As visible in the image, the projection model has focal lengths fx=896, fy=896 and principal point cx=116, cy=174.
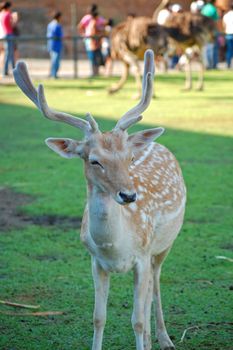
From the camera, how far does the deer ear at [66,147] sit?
5.30 meters

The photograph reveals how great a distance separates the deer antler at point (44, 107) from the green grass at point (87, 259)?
4.93 ft

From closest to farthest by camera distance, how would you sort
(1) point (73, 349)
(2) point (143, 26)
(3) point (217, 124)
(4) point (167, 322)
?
(1) point (73, 349) → (4) point (167, 322) → (3) point (217, 124) → (2) point (143, 26)

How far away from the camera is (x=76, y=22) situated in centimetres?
3944

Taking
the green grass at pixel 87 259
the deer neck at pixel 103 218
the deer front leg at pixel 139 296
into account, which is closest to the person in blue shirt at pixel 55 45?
the green grass at pixel 87 259

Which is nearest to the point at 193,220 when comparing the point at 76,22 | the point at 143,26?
the point at 143,26

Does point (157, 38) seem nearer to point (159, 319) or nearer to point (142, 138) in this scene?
point (159, 319)

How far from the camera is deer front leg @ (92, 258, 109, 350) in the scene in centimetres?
554

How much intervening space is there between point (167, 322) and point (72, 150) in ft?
5.39

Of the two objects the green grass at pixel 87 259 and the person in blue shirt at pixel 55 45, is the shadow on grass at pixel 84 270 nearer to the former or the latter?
the green grass at pixel 87 259

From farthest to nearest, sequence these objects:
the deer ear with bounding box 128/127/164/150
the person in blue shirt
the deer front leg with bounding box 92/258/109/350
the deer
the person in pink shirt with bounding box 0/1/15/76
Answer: the person in blue shirt < the person in pink shirt with bounding box 0/1/15/76 < the deer front leg with bounding box 92/258/109/350 < the deer ear with bounding box 128/127/164/150 < the deer

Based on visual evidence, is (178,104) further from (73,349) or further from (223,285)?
(73,349)

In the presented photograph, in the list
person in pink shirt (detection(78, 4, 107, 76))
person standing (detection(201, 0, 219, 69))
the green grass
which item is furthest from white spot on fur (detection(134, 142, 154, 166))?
person standing (detection(201, 0, 219, 69))

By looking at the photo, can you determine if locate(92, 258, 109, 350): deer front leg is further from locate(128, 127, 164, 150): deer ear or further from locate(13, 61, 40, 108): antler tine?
locate(13, 61, 40, 108): antler tine

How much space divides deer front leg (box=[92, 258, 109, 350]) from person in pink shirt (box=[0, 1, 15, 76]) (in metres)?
21.0
